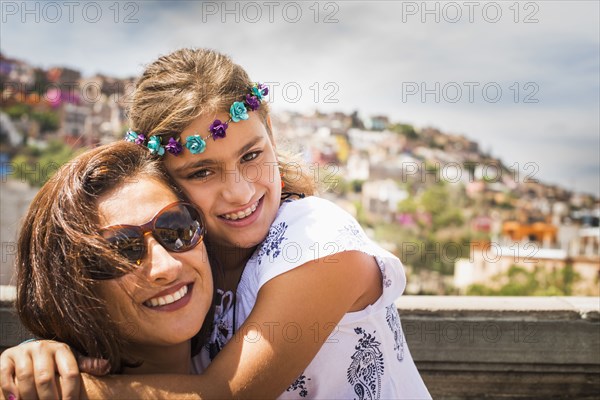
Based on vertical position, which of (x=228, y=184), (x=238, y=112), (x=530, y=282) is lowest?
(x=530, y=282)

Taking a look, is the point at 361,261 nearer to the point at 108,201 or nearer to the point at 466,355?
the point at 108,201

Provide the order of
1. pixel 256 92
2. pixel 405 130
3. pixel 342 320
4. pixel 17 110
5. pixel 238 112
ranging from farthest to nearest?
1. pixel 405 130
2. pixel 17 110
3. pixel 256 92
4. pixel 238 112
5. pixel 342 320

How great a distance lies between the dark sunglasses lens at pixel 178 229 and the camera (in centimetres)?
160

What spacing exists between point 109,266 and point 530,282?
47.6 meters

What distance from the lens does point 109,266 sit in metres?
1.53

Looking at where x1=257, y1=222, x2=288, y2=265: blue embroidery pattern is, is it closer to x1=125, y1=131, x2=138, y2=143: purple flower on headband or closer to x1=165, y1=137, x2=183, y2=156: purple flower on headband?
x1=165, y1=137, x2=183, y2=156: purple flower on headband

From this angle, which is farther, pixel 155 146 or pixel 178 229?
pixel 155 146

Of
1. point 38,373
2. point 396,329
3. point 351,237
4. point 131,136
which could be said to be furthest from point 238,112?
point 38,373

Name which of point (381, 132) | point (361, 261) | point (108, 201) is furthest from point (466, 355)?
point (381, 132)

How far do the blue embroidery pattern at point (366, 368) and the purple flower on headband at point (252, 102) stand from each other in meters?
0.78

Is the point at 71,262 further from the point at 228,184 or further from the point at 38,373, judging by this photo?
the point at 228,184

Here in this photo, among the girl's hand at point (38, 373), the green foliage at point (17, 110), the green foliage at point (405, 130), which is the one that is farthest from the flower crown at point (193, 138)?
the green foliage at point (405, 130)

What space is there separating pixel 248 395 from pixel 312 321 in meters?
0.24

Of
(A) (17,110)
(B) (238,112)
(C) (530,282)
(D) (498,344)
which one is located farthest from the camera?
(A) (17,110)
